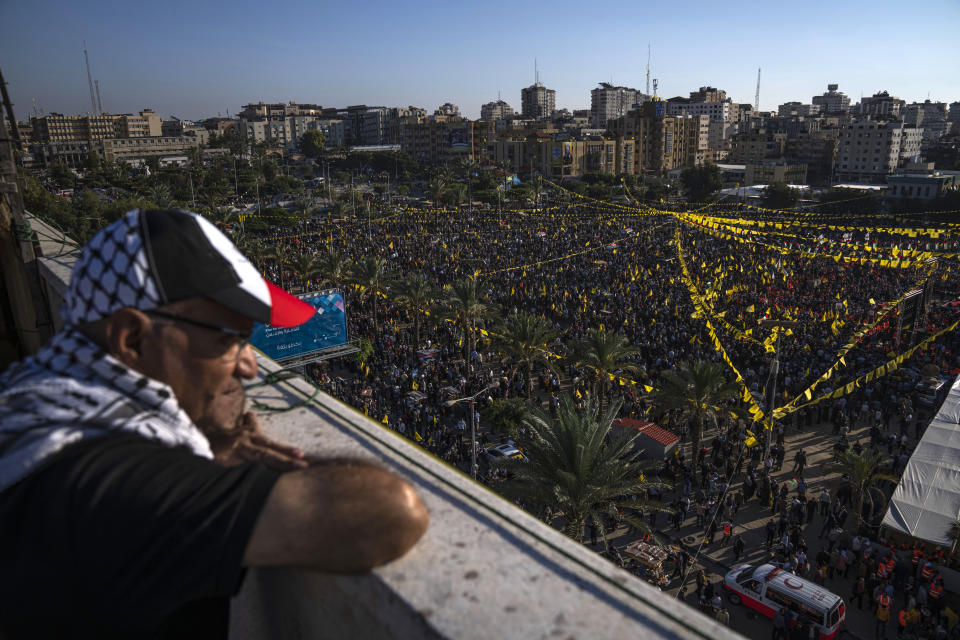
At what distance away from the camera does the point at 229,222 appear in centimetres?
4747

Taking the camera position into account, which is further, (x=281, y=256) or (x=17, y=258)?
(x=281, y=256)

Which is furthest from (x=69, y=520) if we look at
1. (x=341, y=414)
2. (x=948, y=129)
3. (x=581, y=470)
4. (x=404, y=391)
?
(x=948, y=129)

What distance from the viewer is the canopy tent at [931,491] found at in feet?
40.2

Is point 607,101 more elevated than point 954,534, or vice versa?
point 607,101

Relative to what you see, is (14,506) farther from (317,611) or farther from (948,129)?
(948,129)

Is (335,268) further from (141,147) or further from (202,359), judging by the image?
(141,147)

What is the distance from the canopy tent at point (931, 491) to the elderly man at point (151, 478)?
46.5 feet

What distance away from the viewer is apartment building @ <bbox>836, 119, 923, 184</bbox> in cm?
8844

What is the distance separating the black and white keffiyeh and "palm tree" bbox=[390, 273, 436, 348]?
23702 mm

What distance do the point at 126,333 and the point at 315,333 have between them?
1444 cm

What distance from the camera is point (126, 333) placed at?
4.58ft

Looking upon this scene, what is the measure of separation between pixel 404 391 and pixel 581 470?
33.9ft

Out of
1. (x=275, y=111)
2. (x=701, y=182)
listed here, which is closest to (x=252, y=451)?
(x=701, y=182)

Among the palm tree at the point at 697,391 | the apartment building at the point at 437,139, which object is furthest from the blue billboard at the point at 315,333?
the apartment building at the point at 437,139
